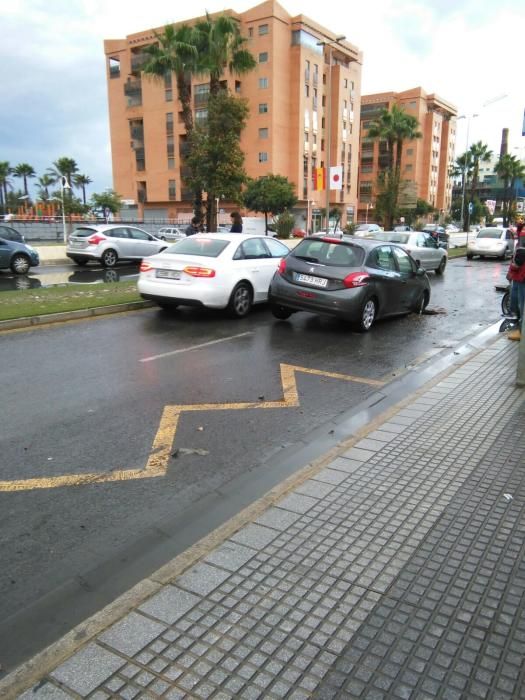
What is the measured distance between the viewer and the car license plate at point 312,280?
9156mm

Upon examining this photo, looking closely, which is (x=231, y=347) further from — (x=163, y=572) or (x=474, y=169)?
(x=474, y=169)

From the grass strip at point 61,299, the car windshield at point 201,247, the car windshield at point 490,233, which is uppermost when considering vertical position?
the car windshield at point 201,247

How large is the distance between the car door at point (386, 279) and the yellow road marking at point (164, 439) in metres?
3.09

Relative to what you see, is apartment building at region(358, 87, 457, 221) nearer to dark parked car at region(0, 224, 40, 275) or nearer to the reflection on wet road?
the reflection on wet road

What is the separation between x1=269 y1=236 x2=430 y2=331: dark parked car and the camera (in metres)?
9.07

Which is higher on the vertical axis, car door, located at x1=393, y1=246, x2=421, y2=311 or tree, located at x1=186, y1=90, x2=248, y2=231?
tree, located at x1=186, y1=90, x2=248, y2=231

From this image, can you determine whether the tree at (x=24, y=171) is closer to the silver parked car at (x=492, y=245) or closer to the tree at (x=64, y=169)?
the tree at (x=64, y=169)

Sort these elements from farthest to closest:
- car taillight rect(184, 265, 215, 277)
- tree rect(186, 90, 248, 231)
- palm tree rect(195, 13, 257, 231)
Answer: palm tree rect(195, 13, 257, 231)
tree rect(186, 90, 248, 231)
car taillight rect(184, 265, 215, 277)

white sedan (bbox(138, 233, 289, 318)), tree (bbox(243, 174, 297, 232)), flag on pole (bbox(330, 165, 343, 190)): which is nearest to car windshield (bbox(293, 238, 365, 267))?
white sedan (bbox(138, 233, 289, 318))

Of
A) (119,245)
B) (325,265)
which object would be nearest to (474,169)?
(119,245)

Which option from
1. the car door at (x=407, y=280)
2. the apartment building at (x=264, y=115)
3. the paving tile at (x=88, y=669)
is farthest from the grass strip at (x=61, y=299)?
the apartment building at (x=264, y=115)

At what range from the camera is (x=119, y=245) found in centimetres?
2052

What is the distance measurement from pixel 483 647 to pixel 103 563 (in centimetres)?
193

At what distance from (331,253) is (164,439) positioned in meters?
5.65
